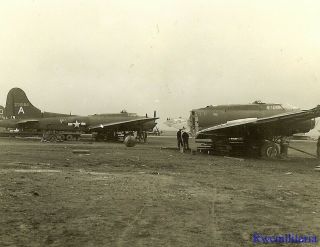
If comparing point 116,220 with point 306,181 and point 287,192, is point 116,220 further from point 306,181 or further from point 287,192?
point 306,181

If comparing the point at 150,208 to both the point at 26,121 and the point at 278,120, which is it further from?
the point at 26,121

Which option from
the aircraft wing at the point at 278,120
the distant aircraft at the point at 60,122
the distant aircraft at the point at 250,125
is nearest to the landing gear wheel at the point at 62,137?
the distant aircraft at the point at 60,122

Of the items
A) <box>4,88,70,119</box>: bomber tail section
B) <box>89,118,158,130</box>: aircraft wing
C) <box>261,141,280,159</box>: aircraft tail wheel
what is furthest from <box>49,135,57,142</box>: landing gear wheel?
<box>261,141,280,159</box>: aircraft tail wheel

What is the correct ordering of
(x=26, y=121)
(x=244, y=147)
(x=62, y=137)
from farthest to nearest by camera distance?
(x=62, y=137), (x=26, y=121), (x=244, y=147)

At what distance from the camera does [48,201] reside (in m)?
8.24

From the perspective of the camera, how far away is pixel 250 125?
2156cm

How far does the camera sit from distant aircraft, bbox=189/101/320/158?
2103cm

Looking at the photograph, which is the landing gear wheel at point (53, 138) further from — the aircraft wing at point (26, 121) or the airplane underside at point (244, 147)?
the airplane underside at point (244, 147)

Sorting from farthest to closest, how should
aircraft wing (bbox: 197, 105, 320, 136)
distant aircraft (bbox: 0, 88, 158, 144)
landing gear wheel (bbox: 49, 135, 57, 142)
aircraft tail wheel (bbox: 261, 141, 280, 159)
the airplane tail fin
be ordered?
the airplane tail fin → distant aircraft (bbox: 0, 88, 158, 144) → landing gear wheel (bbox: 49, 135, 57, 142) → aircraft tail wheel (bbox: 261, 141, 280, 159) → aircraft wing (bbox: 197, 105, 320, 136)

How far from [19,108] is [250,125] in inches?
1060

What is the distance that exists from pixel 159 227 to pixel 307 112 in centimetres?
1513

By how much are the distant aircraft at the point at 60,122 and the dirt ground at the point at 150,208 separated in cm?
2723

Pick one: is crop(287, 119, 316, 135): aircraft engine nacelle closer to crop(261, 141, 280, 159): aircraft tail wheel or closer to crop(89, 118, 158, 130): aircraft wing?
crop(261, 141, 280, 159): aircraft tail wheel

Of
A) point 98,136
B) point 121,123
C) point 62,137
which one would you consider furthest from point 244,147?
point 98,136
